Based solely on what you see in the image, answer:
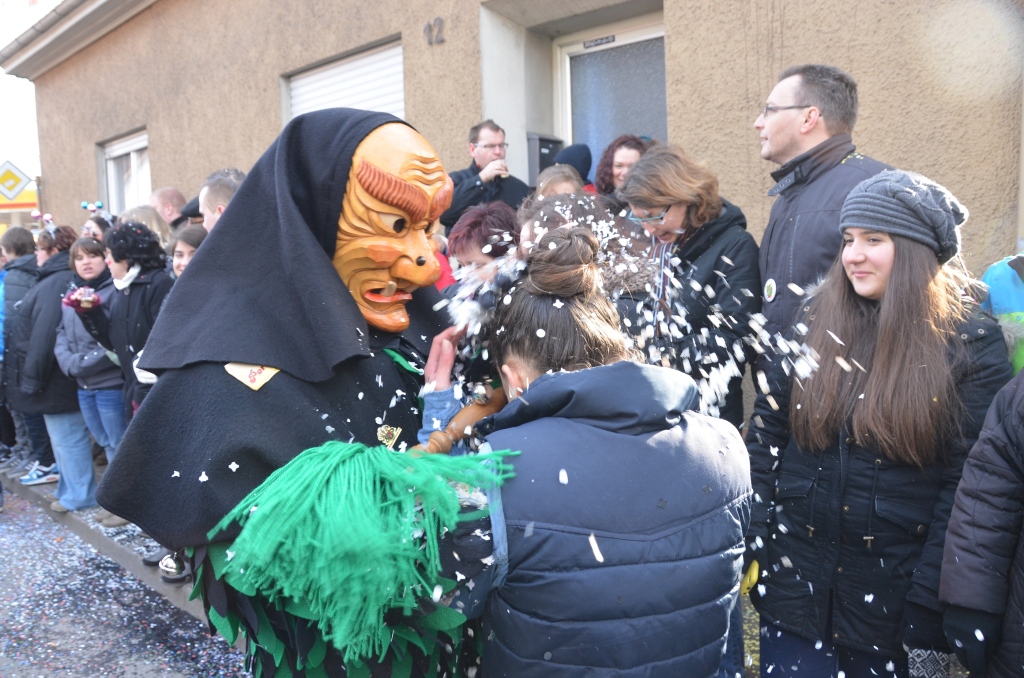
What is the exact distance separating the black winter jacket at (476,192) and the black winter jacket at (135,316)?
1941 mm

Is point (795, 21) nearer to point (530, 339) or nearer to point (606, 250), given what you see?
point (606, 250)

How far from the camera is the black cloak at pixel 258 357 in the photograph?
1.74 meters

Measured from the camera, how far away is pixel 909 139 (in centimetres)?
428

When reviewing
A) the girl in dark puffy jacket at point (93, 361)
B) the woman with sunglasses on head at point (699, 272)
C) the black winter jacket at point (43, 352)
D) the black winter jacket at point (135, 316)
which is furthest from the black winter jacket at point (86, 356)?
the woman with sunglasses on head at point (699, 272)

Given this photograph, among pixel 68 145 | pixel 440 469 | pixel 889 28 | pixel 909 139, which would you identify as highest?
pixel 68 145

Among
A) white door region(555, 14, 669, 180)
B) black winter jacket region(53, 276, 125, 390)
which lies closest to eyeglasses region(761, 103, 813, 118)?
white door region(555, 14, 669, 180)

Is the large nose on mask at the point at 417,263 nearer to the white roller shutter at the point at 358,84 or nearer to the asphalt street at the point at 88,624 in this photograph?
the asphalt street at the point at 88,624

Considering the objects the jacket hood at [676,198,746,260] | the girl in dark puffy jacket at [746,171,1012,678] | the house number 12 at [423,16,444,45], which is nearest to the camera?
the girl in dark puffy jacket at [746,171,1012,678]

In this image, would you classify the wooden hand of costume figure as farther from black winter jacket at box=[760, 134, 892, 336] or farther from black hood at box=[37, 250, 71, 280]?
black hood at box=[37, 250, 71, 280]

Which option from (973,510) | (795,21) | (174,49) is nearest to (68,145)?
(174,49)

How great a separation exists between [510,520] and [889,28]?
161 inches

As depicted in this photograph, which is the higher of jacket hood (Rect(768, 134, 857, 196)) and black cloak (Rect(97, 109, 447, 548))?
jacket hood (Rect(768, 134, 857, 196))

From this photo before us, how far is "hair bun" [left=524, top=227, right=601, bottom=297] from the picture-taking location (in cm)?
173

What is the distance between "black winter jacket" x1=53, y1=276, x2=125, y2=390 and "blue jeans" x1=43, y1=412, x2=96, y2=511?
53 centimetres
